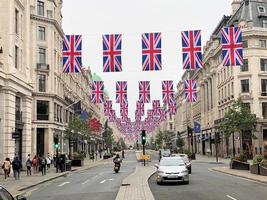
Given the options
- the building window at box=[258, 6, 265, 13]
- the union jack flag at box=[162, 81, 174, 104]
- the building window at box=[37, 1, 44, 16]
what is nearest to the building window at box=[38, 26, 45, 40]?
the building window at box=[37, 1, 44, 16]

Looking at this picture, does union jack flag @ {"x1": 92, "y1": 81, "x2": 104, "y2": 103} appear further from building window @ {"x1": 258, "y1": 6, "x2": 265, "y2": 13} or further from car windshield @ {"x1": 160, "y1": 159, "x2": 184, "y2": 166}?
building window @ {"x1": 258, "y1": 6, "x2": 265, "y2": 13}

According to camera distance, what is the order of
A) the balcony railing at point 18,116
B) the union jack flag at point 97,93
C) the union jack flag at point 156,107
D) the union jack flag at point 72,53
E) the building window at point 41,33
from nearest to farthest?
1. the union jack flag at point 72,53
2. the balcony railing at point 18,116
3. the union jack flag at point 97,93
4. the building window at point 41,33
5. the union jack flag at point 156,107

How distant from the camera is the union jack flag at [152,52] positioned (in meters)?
31.2

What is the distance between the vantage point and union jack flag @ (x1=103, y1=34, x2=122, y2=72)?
3123 cm

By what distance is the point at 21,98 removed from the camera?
42031 millimetres

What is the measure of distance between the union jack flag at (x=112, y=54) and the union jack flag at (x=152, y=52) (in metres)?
1.71

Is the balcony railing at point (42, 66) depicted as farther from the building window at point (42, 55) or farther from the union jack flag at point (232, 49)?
the union jack flag at point (232, 49)

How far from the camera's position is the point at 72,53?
3306cm

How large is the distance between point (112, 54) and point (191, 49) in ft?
17.7

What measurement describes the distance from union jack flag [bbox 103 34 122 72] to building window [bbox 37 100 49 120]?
3709 centimetres

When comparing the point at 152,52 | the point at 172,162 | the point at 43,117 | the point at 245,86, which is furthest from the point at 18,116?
the point at 245,86

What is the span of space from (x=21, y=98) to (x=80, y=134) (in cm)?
2703

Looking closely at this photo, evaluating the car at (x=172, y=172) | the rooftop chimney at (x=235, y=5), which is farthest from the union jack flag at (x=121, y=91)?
the rooftop chimney at (x=235, y=5)

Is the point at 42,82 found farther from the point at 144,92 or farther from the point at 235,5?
the point at 235,5
